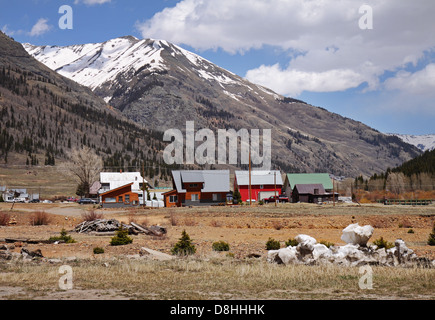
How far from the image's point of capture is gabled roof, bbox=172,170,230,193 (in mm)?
89500

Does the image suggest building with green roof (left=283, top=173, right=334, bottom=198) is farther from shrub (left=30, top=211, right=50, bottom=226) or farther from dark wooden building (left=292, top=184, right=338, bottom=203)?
shrub (left=30, top=211, right=50, bottom=226)

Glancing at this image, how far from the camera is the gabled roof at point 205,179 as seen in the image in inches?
3524

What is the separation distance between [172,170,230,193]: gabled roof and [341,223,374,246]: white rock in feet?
226

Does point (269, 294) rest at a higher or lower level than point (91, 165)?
lower

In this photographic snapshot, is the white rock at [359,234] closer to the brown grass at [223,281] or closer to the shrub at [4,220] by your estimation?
the brown grass at [223,281]

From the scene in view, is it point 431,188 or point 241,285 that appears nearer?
point 241,285

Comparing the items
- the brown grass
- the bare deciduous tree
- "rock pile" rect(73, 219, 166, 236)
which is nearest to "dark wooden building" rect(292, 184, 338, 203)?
the bare deciduous tree

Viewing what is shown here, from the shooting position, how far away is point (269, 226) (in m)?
44.4

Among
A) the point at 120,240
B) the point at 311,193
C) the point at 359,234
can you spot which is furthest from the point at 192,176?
the point at 359,234

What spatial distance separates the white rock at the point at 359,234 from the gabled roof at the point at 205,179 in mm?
68968
